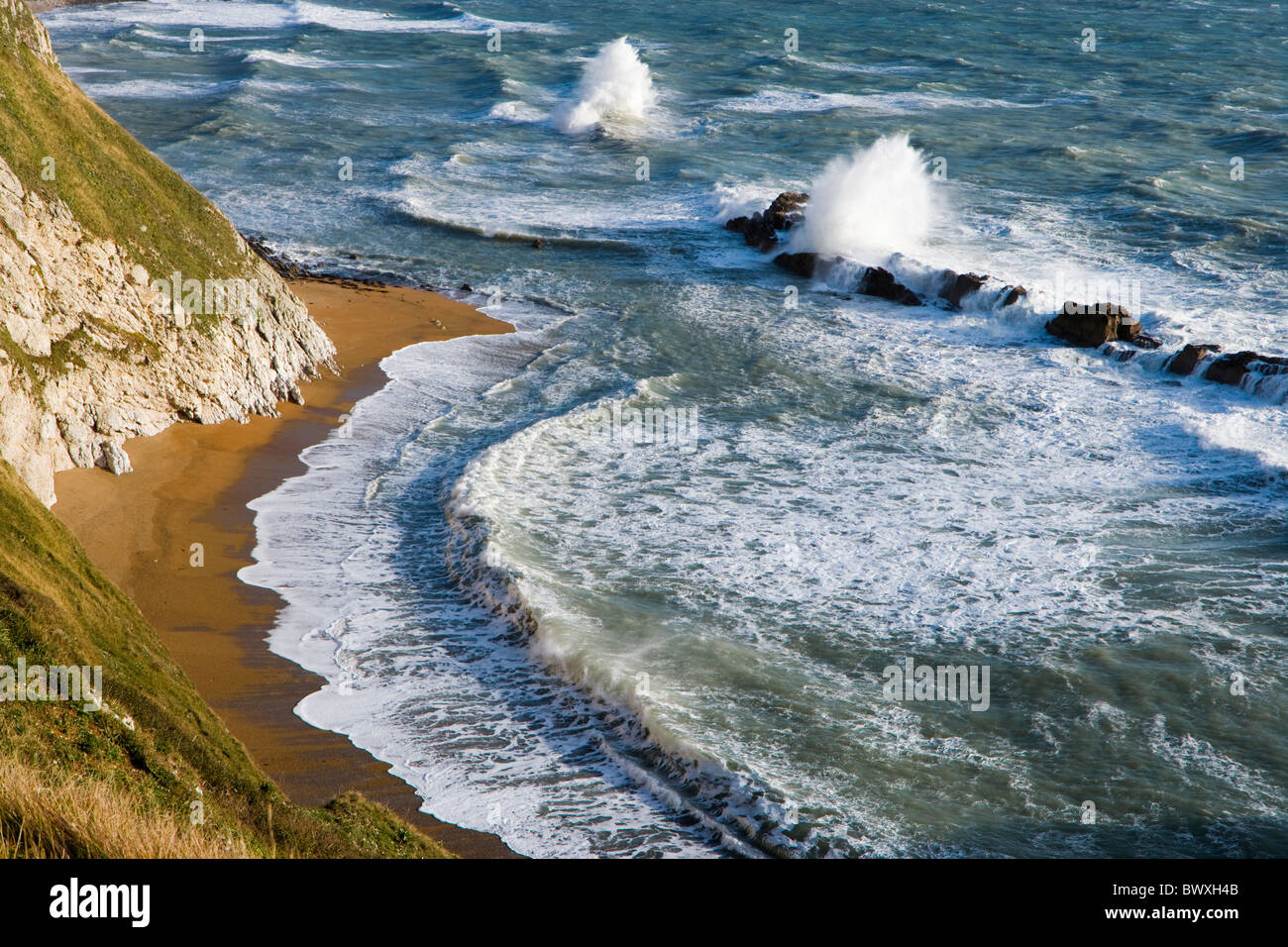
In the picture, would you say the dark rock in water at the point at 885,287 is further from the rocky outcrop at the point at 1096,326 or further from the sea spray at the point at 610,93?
the sea spray at the point at 610,93

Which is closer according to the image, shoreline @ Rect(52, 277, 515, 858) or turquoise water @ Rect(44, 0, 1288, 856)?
shoreline @ Rect(52, 277, 515, 858)

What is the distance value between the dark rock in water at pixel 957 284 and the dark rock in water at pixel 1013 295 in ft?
2.66

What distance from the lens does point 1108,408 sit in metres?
20.5

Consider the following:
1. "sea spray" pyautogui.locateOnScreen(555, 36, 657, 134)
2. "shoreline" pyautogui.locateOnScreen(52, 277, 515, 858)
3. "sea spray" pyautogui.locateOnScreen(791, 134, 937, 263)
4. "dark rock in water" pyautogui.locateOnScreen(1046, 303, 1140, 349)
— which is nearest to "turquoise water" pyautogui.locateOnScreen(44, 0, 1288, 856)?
"sea spray" pyautogui.locateOnScreen(791, 134, 937, 263)

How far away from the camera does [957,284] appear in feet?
87.1

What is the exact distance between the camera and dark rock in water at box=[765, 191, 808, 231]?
3166 centimetres

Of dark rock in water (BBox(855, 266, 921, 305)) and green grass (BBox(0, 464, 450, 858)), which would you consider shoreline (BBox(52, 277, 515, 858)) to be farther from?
dark rock in water (BBox(855, 266, 921, 305))

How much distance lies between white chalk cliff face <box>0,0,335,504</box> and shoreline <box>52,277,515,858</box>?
44 cm

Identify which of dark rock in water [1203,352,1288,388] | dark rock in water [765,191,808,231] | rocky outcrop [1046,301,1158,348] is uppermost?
dark rock in water [765,191,808,231]

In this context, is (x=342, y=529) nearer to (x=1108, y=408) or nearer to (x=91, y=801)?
(x=91, y=801)

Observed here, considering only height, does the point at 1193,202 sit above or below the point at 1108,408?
above

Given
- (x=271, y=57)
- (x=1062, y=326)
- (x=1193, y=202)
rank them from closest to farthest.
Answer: (x=1062, y=326) < (x=1193, y=202) < (x=271, y=57)
